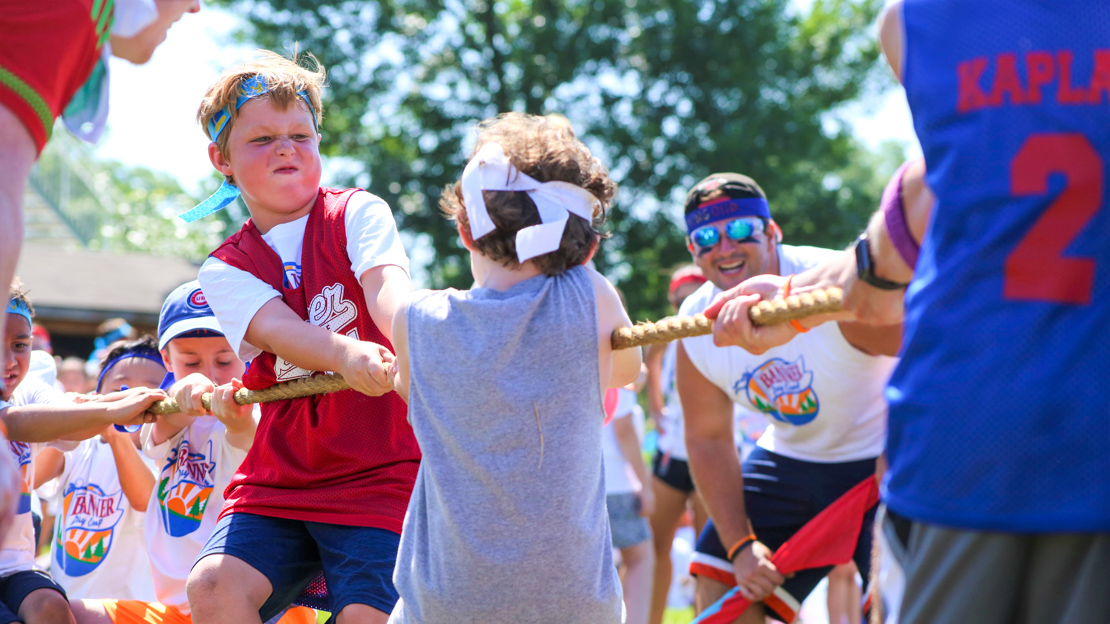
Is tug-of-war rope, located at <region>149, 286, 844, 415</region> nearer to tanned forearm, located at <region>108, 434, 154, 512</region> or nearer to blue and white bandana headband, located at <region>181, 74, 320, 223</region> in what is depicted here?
blue and white bandana headband, located at <region>181, 74, 320, 223</region>

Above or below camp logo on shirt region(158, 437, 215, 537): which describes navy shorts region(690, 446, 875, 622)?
below

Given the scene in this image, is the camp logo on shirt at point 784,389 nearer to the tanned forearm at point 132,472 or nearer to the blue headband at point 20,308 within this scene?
the tanned forearm at point 132,472

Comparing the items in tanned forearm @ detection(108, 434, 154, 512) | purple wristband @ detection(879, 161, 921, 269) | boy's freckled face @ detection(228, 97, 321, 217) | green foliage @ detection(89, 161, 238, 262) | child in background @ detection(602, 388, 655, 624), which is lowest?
child in background @ detection(602, 388, 655, 624)

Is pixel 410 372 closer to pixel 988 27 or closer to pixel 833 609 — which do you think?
pixel 988 27

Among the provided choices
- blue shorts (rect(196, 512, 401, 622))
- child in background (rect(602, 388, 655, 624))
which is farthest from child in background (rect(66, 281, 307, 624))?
child in background (rect(602, 388, 655, 624))

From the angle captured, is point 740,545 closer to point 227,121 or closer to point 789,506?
point 789,506

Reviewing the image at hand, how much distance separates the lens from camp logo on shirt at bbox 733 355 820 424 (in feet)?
13.0

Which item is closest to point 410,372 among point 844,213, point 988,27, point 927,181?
point 927,181

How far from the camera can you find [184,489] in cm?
371

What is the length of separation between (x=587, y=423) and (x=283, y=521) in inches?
44.2

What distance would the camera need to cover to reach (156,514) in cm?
377

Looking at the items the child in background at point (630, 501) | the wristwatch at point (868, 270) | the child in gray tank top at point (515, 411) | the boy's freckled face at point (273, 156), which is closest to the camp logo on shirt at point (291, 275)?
the boy's freckled face at point (273, 156)

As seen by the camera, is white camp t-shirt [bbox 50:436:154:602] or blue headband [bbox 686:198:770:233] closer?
white camp t-shirt [bbox 50:436:154:602]

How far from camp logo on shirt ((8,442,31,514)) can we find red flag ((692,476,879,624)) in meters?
2.94
